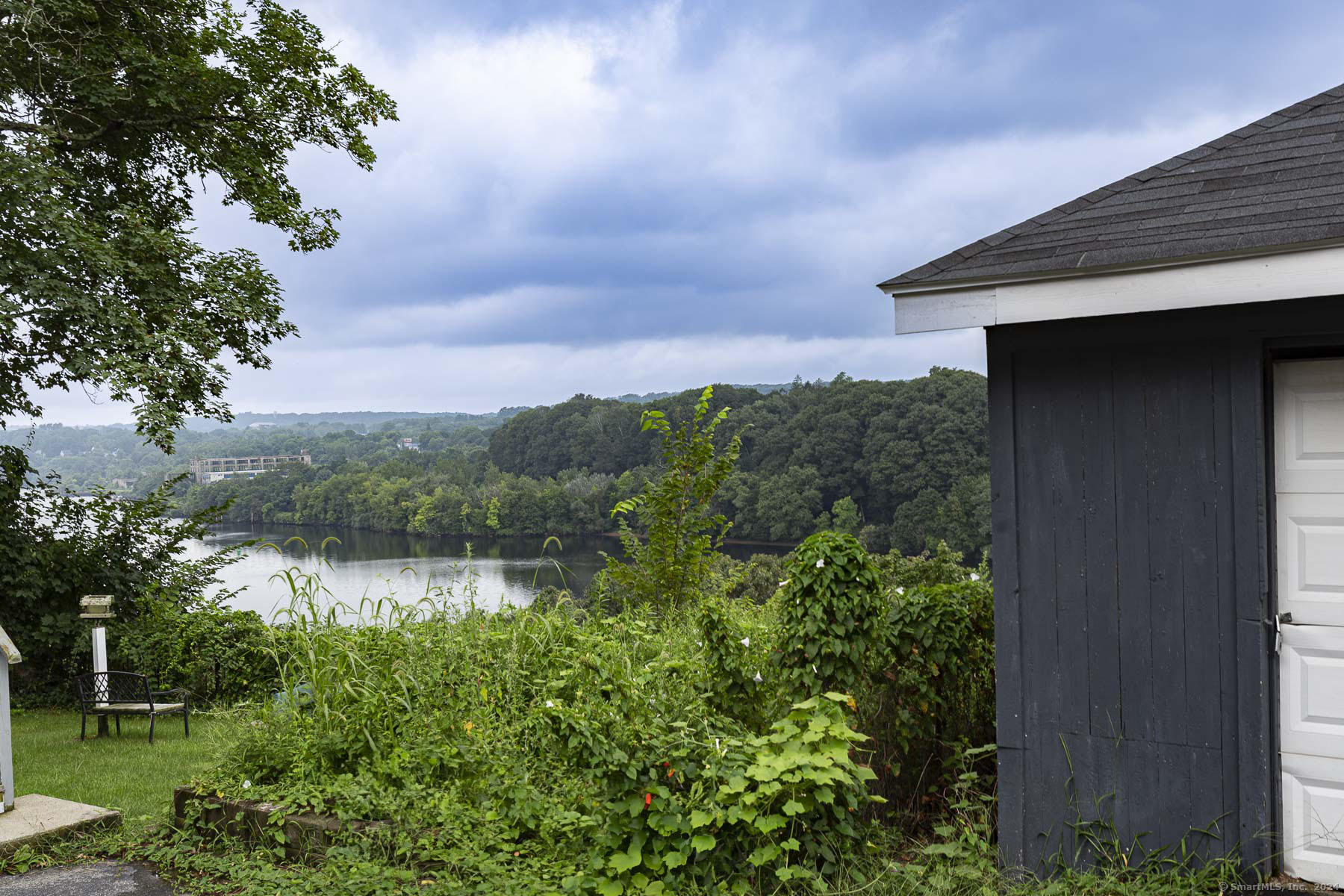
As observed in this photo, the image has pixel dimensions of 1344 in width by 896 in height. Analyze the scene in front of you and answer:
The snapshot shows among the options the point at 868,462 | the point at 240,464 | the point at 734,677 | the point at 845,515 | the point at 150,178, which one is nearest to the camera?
the point at 734,677

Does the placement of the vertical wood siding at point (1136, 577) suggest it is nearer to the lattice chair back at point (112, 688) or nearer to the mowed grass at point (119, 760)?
the mowed grass at point (119, 760)

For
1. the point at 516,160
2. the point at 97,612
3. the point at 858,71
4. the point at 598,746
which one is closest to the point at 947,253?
the point at 598,746

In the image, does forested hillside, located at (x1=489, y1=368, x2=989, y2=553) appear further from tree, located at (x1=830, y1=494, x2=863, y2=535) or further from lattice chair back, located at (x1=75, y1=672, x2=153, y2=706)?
lattice chair back, located at (x1=75, y1=672, x2=153, y2=706)

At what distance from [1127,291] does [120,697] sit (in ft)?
28.9

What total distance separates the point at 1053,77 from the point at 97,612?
541 inches

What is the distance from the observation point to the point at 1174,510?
134 inches

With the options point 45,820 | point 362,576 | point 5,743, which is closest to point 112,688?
point 5,743

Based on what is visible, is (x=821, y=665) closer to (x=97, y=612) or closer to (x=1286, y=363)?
(x=1286, y=363)

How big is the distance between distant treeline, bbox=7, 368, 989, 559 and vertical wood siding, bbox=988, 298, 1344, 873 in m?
29.2

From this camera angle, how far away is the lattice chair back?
320 inches

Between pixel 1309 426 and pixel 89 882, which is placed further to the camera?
pixel 89 882

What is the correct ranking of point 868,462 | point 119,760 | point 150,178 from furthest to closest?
point 868,462, point 150,178, point 119,760

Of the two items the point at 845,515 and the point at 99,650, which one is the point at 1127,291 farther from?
the point at 845,515

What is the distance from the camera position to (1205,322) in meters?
3.33
